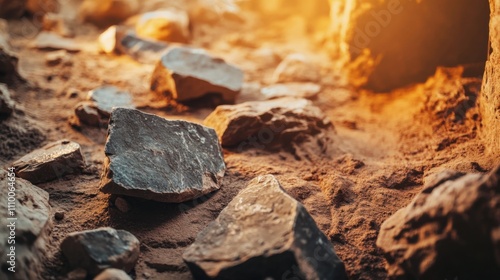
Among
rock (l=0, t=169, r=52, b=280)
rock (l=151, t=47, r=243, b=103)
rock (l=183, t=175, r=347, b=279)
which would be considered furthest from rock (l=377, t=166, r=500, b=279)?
rock (l=151, t=47, r=243, b=103)

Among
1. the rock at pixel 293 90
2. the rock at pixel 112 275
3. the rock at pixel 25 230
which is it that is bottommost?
the rock at pixel 112 275

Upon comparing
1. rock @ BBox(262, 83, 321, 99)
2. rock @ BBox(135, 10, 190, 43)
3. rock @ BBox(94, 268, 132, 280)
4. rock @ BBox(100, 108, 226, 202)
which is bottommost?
rock @ BBox(94, 268, 132, 280)

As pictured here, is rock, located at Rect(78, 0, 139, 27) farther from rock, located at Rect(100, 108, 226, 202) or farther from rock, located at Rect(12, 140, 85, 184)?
rock, located at Rect(100, 108, 226, 202)

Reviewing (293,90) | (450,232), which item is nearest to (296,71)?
(293,90)

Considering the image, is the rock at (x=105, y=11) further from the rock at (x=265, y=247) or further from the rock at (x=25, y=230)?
the rock at (x=265, y=247)

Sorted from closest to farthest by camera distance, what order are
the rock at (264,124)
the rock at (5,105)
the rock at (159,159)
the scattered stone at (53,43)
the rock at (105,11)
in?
the rock at (159,159) < the rock at (5,105) < the rock at (264,124) < the scattered stone at (53,43) < the rock at (105,11)

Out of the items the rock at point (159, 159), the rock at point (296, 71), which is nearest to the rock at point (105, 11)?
the rock at point (296, 71)

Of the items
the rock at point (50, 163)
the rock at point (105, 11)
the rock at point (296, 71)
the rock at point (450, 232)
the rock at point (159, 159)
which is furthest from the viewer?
the rock at point (105, 11)
